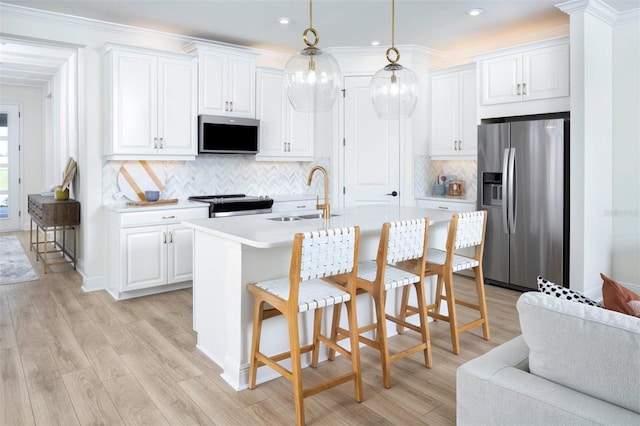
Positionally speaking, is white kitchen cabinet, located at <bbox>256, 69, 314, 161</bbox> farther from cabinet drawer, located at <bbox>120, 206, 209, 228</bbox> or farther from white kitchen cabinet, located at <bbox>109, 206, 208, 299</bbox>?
white kitchen cabinet, located at <bbox>109, 206, 208, 299</bbox>

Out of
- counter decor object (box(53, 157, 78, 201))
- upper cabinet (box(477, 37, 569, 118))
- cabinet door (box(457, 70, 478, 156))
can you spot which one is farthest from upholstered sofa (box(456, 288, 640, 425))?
counter decor object (box(53, 157, 78, 201))

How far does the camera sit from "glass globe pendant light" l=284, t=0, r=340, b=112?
2.85 m

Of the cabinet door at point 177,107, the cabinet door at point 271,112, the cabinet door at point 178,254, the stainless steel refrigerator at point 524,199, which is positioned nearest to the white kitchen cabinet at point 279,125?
the cabinet door at point 271,112

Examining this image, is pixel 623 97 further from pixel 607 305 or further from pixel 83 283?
pixel 83 283

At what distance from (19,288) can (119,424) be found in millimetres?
3267

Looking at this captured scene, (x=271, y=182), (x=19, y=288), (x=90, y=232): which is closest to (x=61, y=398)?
(x=90, y=232)

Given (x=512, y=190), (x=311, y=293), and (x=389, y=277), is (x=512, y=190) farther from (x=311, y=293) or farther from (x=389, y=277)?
(x=311, y=293)

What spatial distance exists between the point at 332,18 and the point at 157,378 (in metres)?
3.59

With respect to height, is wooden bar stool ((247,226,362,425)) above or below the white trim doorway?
below

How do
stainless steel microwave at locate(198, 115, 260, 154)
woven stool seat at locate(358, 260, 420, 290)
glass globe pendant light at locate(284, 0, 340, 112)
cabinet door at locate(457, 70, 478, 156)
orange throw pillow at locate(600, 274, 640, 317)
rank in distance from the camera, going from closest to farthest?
orange throw pillow at locate(600, 274, 640, 317) → woven stool seat at locate(358, 260, 420, 290) → glass globe pendant light at locate(284, 0, 340, 112) → stainless steel microwave at locate(198, 115, 260, 154) → cabinet door at locate(457, 70, 478, 156)

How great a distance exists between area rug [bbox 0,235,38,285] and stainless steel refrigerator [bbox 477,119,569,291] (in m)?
5.09

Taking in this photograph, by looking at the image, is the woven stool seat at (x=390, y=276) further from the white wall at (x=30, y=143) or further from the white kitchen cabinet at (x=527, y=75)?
the white wall at (x=30, y=143)

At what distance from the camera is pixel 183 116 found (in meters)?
4.82

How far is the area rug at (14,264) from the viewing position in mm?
5137
